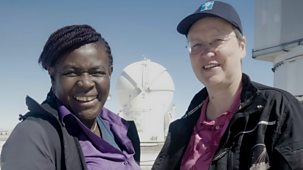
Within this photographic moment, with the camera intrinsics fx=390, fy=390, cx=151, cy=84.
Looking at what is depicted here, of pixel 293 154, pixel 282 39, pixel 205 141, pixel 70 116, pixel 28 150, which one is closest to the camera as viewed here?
pixel 28 150

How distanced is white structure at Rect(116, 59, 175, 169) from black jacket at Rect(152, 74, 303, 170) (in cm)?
2157

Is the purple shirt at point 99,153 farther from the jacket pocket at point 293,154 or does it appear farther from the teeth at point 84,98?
the jacket pocket at point 293,154

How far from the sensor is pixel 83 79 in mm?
2055

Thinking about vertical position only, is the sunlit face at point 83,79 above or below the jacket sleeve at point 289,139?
above

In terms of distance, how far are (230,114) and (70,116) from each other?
87 cm

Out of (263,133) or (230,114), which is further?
(230,114)

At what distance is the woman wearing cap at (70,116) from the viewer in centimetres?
168

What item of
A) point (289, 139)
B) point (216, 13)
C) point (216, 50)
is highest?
point (216, 13)

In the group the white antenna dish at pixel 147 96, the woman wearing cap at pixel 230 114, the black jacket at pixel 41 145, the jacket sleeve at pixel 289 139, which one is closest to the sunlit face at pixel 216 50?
the woman wearing cap at pixel 230 114

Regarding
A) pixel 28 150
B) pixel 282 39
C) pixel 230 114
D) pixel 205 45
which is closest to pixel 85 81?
pixel 28 150

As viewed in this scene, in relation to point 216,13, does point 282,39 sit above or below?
below

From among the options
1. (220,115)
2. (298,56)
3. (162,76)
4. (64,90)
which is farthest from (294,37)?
(162,76)

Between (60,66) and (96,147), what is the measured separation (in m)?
0.47

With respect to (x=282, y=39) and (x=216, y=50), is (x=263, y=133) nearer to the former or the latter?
(x=216, y=50)
